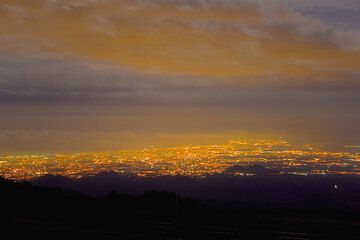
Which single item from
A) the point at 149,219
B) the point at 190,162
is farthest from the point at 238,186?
the point at 149,219

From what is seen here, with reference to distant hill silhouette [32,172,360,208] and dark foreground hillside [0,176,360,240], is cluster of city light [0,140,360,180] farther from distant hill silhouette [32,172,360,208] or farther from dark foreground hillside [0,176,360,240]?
dark foreground hillside [0,176,360,240]

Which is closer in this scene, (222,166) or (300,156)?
(222,166)

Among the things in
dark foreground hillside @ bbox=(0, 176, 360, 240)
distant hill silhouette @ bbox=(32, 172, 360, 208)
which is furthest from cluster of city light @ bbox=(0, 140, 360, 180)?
dark foreground hillside @ bbox=(0, 176, 360, 240)

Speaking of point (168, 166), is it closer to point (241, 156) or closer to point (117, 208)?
point (241, 156)

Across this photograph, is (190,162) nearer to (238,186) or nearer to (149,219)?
(238,186)

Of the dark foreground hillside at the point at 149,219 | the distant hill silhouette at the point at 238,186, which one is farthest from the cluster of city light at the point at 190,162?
the dark foreground hillside at the point at 149,219

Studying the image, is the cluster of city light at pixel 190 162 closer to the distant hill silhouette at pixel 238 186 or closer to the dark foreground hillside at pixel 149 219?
the distant hill silhouette at pixel 238 186

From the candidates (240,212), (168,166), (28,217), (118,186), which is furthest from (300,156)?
(28,217)
